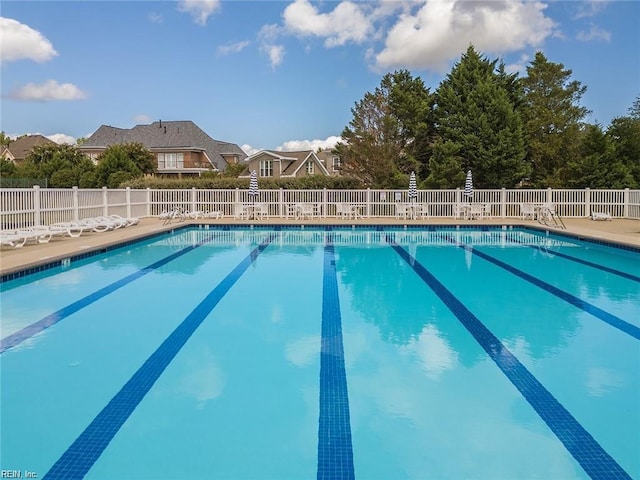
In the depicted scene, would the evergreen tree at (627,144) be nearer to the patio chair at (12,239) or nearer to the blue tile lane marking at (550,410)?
the blue tile lane marking at (550,410)

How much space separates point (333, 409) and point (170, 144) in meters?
47.2

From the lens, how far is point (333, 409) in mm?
3773

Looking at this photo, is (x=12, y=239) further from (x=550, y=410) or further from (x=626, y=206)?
(x=626, y=206)

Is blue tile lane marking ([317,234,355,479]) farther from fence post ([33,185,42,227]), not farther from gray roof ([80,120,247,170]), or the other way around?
gray roof ([80,120,247,170])

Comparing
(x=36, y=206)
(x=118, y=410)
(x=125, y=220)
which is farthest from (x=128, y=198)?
(x=118, y=410)

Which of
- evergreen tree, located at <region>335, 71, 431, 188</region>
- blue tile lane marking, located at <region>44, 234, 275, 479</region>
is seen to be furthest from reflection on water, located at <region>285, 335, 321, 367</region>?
evergreen tree, located at <region>335, 71, 431, 188</region>

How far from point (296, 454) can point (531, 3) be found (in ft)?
73.8

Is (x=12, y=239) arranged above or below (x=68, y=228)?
below

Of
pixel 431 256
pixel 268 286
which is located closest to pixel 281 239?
pixel 431 256

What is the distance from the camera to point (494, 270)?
9.85m

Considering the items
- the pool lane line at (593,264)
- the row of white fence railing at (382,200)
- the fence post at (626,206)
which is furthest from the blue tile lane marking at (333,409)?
the fence post at (626,206)

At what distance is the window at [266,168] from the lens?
41581 millimetres

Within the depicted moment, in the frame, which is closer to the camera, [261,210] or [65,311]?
[65,311]

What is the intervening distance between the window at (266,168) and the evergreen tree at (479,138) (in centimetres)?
1865
